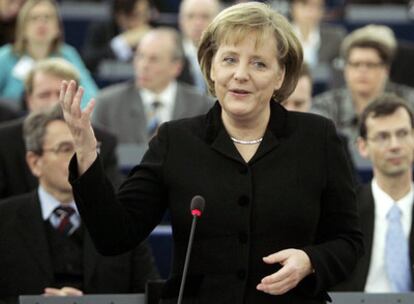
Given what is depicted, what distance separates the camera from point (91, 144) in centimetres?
270

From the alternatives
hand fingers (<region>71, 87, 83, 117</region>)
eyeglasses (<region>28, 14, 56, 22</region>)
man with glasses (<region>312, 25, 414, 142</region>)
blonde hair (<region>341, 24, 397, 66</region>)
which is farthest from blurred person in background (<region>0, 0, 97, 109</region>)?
hand fingers (<region>71, 87, 83, 117</region>)

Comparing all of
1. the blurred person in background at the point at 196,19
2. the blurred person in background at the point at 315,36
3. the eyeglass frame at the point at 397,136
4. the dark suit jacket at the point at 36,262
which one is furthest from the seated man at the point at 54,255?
the blurred person in background at the point at 315,36

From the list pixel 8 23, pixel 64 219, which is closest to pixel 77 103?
pixel 64 219

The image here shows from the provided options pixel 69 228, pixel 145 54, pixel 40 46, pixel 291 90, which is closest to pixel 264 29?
pixel 291 90

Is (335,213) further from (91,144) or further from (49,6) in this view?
(49,6)

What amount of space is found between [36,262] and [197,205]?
156cm

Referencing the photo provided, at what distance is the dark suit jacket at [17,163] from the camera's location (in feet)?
17.1

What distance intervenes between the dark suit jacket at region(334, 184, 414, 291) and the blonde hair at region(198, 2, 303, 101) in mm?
1664

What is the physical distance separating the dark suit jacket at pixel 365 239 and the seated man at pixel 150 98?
2.53 m

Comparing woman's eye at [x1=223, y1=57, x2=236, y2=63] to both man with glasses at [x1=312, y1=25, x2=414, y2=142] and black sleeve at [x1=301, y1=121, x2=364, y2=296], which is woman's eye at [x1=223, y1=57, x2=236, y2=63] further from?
man with glasses at [x1=312, y1=25, x2=414, y2=142]

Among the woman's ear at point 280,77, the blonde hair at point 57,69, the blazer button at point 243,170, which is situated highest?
the woman's ear at point 280,77

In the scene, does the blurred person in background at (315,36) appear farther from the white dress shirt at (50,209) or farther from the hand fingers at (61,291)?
the hand fingers at (61,291)

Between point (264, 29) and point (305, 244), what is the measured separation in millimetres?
498

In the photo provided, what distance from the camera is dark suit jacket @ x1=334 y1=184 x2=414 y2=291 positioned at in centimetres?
445
